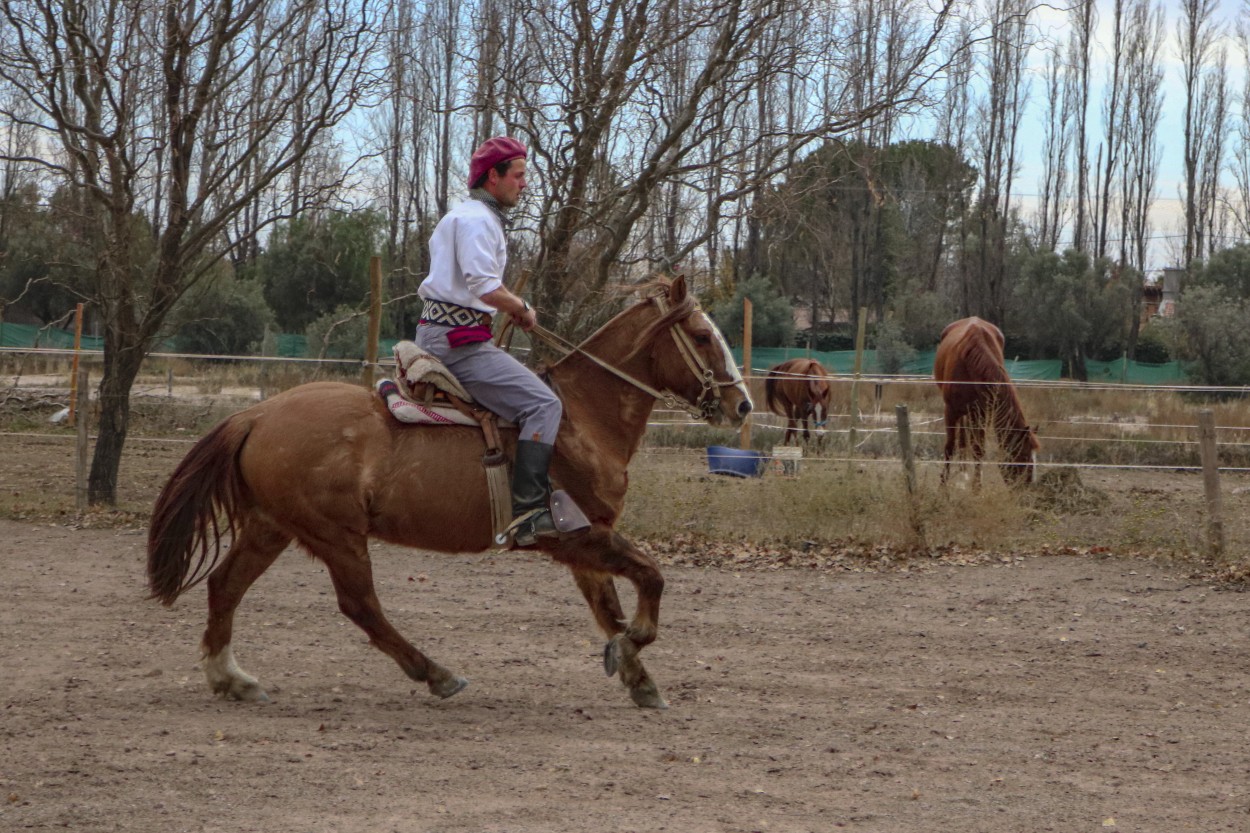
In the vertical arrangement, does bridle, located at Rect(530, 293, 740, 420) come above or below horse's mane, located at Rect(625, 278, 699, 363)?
below

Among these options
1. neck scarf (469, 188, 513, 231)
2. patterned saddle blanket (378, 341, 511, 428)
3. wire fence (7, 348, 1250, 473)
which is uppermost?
neck scarf (469, 188, 513, 231)

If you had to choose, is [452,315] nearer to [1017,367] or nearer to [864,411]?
[864,411]

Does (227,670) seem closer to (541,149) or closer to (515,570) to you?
(515,570)

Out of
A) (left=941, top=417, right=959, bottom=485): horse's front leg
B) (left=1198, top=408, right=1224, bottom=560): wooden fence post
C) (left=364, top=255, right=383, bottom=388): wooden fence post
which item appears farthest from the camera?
(left=941, top=417, right=959, bottom=485): horse's front leg

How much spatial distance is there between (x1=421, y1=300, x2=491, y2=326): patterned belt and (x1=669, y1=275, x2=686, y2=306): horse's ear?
926mm

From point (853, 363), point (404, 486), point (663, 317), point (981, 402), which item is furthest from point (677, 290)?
point (853, 363)

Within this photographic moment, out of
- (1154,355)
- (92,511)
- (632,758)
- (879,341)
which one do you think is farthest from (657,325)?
(1154,355)

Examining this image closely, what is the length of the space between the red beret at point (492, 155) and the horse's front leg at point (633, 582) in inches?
67.7

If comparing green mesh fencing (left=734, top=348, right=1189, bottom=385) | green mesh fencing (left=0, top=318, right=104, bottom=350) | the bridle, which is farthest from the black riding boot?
green mesh fencing (left=0, top=318, right=104, bottom=350)

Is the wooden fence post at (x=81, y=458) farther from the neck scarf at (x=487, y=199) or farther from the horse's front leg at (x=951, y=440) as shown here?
the horse's front leg at (x=951, y=440)

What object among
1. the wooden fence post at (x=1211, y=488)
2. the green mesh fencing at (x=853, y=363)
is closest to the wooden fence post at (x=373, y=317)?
the wooden fence post at (x=1211, y=488)

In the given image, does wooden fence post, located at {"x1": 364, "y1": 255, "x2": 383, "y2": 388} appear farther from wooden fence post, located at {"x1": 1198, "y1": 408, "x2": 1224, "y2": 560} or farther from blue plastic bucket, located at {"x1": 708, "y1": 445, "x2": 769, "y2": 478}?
wooden fence post, located at {"x1": 1198, "y1": 408, "x2": 1224, "y2": 560}

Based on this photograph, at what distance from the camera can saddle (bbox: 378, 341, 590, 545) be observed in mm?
5543

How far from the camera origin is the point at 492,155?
5.64 metres
